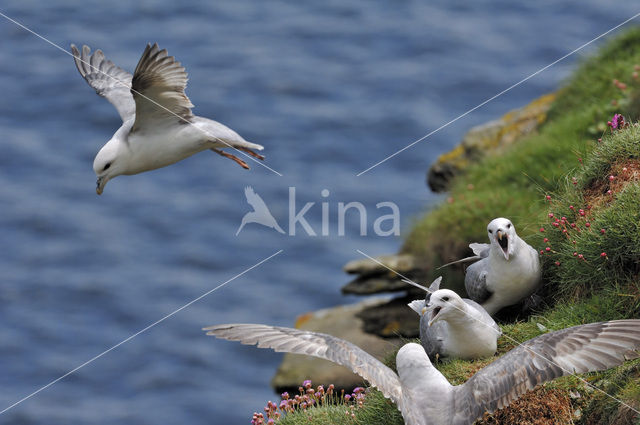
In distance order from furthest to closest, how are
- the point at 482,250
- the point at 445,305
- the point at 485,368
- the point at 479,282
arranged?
the point at 482,250 < the point at 479,282 < the point at 445,305 < the point at 485,368

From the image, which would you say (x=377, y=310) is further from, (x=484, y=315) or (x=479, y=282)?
(x=484, y=315)

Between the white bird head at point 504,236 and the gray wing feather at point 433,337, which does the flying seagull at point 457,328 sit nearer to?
the gray wing feather at point 433,337

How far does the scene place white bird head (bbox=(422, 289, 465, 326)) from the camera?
5.96 meters

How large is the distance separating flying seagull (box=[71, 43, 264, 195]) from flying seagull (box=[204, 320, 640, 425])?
3.67 ft

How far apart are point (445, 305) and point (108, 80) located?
3047 mm

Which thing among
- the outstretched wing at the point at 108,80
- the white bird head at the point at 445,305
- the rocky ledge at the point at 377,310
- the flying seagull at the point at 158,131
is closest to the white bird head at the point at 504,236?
the white bird head at the point at 445,305

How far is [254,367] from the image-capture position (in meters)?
15.2

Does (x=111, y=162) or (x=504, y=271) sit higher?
(x=111, y=162)

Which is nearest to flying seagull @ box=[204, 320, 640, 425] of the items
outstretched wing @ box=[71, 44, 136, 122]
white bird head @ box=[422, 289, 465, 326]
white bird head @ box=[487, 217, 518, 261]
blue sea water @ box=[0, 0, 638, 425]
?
white bird head @ box=[422, 289, 465, 326]

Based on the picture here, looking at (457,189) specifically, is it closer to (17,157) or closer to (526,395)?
(526,395)

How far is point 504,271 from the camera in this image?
652cm

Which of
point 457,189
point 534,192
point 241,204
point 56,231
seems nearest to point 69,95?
point 56,231

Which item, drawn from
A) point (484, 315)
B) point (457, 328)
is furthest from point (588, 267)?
point (457, 328)

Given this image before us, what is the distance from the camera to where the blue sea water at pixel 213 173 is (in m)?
15.8
